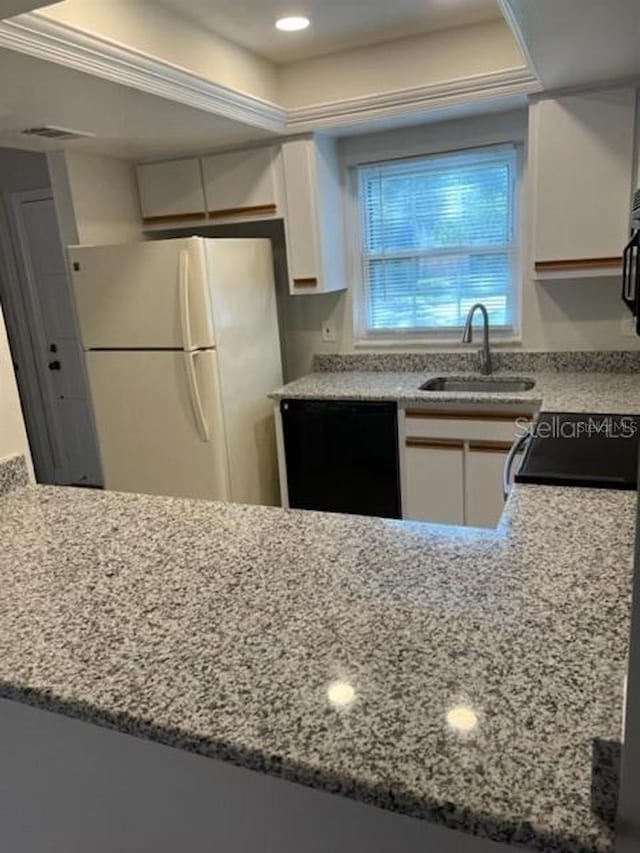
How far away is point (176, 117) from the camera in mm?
2572

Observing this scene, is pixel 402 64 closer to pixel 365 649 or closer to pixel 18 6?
pixel 18 6

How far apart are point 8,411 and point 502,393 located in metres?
2.00

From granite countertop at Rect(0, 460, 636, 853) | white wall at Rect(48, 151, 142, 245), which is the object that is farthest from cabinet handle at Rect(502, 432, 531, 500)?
white wall at Rect(48, 151, 142, 245)

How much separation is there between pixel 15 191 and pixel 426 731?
4.41 meters

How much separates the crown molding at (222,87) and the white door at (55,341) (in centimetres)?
192

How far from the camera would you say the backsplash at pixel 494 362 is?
122 inches

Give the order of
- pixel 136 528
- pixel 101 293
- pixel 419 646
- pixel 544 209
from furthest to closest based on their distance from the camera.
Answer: pixel 101 293, pixel 544 209, pixel 136 528, pixel 419 646

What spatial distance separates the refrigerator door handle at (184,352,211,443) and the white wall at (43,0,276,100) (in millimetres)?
1196

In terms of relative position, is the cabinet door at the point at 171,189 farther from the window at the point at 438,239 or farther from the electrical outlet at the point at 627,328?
the electrical outlet at the point at 627,328

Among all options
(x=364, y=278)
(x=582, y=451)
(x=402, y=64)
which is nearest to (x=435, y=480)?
(x=582, y=451)

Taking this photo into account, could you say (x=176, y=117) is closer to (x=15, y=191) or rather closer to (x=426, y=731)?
(x=15, y=191)

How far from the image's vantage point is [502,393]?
9.23 feet

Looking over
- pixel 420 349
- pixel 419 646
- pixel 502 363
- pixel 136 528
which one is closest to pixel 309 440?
pixel 420 349

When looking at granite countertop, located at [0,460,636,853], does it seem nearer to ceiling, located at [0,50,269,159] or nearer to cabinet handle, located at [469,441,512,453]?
cabinet handle, located at [469,441,512,453]
